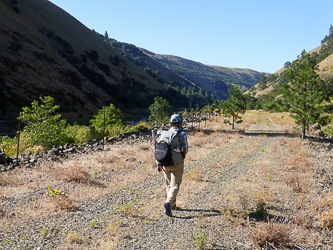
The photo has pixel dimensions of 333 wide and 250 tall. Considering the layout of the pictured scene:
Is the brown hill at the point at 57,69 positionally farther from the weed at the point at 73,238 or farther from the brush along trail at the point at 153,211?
the weed at the point at 73,238

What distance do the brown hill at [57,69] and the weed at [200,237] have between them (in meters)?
39.1

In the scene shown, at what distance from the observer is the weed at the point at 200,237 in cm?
373

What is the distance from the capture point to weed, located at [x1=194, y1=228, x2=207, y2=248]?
12.2ft

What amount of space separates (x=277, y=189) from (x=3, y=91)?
1838 inches

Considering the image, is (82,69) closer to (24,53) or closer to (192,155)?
(24,53)

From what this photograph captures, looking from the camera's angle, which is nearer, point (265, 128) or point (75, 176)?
point (75, 176)

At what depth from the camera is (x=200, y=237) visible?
3844 millimetres

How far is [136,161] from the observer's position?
10.6 meters

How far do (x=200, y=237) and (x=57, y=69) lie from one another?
63.5 m

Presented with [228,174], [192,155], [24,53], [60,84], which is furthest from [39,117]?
[24,53]

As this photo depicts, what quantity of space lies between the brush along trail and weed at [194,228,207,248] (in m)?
0.02

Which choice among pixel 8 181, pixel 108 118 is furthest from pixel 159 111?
pixel 8 181

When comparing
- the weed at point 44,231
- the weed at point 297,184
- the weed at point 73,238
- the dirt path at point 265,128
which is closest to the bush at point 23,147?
the weed at point 44,231

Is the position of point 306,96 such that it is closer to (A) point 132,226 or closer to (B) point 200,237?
(B) point 200,237
